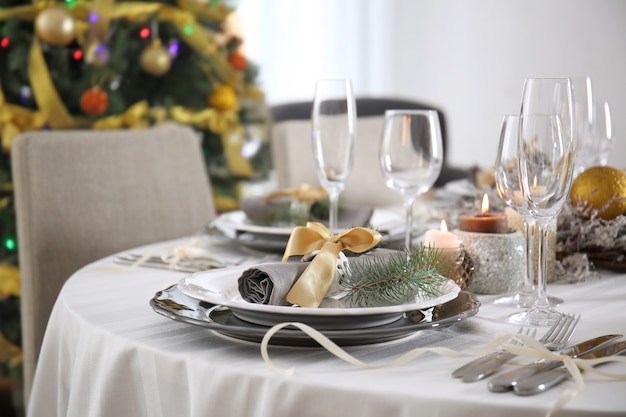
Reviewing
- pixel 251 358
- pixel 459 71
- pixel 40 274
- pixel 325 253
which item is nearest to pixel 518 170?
pixel 325 253

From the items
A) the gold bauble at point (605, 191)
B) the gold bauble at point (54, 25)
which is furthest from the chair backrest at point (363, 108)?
the gold bauble at point (605, 191)

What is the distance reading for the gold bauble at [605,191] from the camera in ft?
4.01

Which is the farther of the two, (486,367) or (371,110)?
(371,110)

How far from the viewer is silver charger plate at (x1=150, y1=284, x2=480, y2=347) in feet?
2.50

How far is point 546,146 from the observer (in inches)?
34.2

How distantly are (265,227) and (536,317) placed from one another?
1.74ft

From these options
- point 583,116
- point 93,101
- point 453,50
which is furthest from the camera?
point 453,50

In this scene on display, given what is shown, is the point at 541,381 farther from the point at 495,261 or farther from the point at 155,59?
the point at 155,59

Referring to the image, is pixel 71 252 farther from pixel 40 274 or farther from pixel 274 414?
pixel 274 414

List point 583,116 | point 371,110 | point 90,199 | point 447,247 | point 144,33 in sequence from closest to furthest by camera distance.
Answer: point 447,247, point 583,116, point 90,199, point 144,33, point 371,110

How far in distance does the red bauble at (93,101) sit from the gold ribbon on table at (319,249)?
173 cm

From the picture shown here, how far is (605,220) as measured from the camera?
122 cm

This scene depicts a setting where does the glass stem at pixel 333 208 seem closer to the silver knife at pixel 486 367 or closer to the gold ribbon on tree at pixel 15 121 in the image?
the silver knife at pixel 486 367

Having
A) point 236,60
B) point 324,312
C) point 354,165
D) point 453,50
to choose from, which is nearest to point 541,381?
point 324,312
